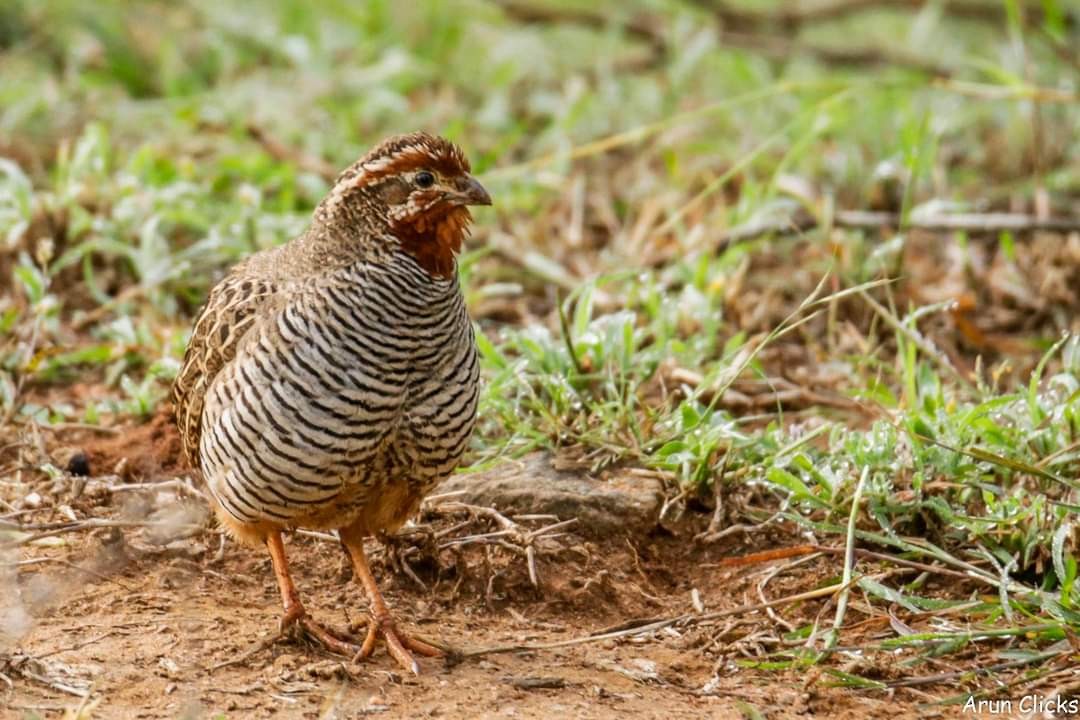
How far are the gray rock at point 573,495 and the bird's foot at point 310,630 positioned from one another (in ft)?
2.45

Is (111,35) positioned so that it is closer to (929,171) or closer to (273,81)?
(273,81)

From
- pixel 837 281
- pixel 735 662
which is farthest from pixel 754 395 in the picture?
pixel 735 662

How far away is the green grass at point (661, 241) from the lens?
4.57 m

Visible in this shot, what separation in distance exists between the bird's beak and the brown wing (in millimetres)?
554

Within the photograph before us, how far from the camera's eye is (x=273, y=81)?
8.27 m

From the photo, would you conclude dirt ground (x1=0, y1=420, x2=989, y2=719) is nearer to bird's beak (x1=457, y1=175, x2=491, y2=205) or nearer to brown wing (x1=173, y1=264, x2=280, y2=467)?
brown wing (x1=173, y1=264, x2=280, y2=467)

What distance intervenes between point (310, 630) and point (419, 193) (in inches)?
47.2

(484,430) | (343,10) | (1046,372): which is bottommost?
(1046,372)

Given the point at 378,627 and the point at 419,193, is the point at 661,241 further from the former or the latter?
the point at 378,627

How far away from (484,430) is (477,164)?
2.50m

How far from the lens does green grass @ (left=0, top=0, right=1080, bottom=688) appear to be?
457 centimetres

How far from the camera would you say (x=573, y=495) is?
4727 mm

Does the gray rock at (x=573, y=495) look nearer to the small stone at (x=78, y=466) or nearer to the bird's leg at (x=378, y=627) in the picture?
the bird's leg at (x=378, y=627)

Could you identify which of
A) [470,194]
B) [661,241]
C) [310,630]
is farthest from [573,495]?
[661,241]
